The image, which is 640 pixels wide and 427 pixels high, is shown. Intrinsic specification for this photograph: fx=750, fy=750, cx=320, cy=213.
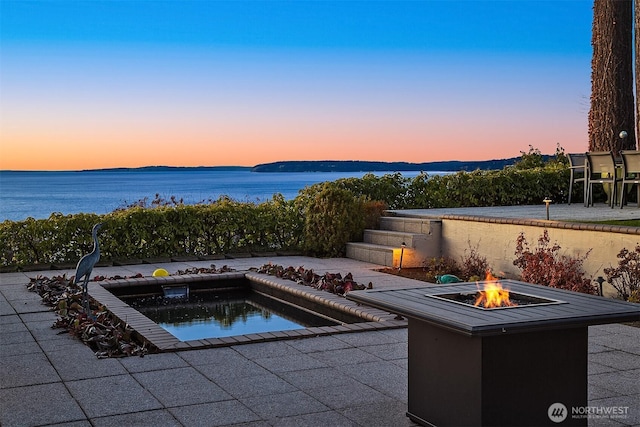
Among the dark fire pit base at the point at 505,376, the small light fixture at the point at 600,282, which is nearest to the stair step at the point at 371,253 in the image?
the small light fixture at the point at 600,282

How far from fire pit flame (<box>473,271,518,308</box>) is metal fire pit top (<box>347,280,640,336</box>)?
74mm

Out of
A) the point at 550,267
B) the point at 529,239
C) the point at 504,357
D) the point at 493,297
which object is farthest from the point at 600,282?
the point at 504,357

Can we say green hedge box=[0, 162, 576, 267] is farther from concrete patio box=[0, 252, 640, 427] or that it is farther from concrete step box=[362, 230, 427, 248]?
concrete patio box=[0, 252, 640, 427]

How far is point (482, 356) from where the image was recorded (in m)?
3.27

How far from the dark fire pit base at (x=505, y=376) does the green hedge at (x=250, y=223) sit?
7284mm

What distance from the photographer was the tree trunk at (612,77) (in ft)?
43.1

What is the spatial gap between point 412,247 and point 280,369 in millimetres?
5302

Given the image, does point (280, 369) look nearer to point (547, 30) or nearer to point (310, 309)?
point (310, 309)

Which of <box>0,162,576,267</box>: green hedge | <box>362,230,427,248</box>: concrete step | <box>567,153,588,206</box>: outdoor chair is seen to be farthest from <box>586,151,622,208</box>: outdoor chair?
<box>362,230,427,248</box>: concrete step

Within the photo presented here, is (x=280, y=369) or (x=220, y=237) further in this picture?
(x=220, y=237)

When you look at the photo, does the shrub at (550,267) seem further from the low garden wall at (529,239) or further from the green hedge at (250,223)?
the green hedge at (250,223)

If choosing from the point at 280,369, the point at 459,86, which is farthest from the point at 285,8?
the point at 280,369

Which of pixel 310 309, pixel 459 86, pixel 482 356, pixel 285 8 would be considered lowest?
pixel 310 309

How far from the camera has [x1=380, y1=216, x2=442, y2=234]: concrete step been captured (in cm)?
1003
